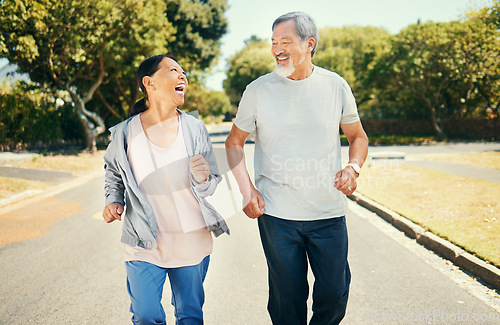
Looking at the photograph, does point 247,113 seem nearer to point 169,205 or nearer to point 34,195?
point 169,205

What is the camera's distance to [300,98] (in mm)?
2611

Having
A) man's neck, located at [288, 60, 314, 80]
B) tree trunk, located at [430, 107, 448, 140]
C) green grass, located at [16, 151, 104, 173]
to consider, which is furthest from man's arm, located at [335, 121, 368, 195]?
tree trunk, located at [430, 107, 448, 140]

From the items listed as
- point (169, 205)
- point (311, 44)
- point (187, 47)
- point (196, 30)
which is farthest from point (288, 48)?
point (196, 30)

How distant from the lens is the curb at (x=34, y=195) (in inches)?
346

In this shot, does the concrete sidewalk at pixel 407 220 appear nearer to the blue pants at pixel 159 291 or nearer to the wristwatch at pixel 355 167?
the wristwatch at pixel 355 167

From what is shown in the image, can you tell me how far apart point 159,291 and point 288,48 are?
1.72 m

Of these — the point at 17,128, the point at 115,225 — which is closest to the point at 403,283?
the point at 115,225

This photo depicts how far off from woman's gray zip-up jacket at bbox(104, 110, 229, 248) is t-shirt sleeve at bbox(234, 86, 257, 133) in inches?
9.9

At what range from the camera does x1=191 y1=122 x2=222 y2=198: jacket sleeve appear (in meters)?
2.43

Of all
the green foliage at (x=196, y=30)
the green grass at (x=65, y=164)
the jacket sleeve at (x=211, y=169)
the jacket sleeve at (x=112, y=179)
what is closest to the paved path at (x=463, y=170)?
the jacket sleeve at (x=211, y=169)

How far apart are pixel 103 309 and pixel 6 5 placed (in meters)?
15.5

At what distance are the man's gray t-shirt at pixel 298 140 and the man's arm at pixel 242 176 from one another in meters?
0.07

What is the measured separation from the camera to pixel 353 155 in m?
2.73

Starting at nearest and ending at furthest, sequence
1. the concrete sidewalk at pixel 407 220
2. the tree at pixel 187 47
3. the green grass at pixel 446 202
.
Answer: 1. the concrete sidewalk at pixel 407 220
2. the green grass at pixel 446 202
3. the tree at pixel 187 47
